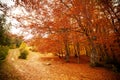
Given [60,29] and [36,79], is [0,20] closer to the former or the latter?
[60,29]

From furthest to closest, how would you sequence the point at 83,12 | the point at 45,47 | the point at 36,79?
1. the point at 45,47
2. the point at 83,12
3. the point at 36,79

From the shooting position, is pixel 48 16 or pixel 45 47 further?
pixel 45 47

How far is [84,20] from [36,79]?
24.4 feet

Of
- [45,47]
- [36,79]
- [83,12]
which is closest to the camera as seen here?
[36,79]

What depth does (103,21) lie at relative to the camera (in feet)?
51.9

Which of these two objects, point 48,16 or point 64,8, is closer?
point 64,8

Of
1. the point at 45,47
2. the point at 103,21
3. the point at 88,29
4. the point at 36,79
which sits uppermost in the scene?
the point at 103,21

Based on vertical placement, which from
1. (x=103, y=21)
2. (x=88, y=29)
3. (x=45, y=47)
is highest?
(x=103, y=21)

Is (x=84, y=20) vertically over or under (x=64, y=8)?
under

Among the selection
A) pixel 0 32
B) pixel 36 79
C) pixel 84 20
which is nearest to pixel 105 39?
pixel 84 20

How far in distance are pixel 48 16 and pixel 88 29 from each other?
4.20 m

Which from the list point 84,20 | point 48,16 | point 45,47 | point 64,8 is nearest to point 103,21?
point 84,20

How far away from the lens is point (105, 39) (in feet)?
49.0

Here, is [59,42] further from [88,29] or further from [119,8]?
[119,8]
